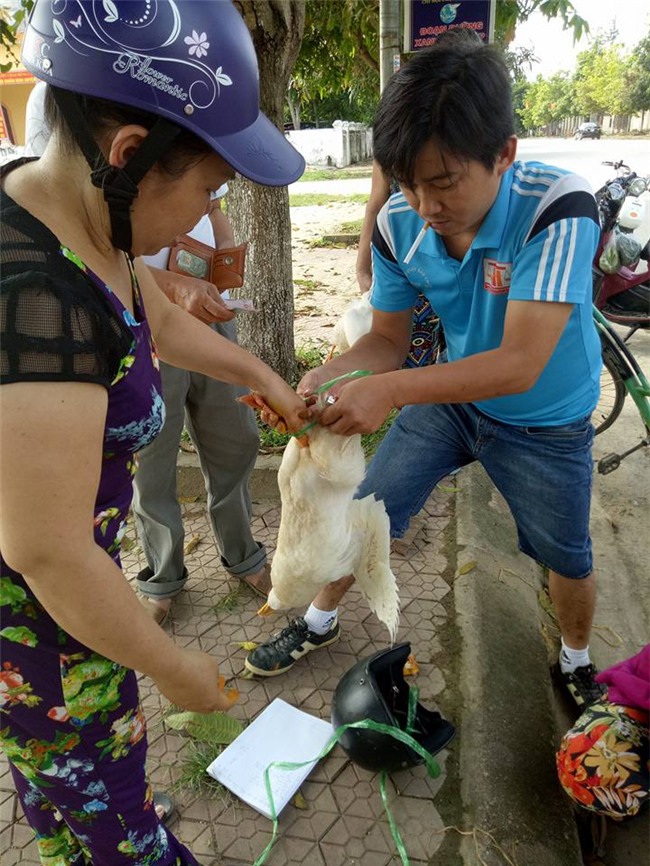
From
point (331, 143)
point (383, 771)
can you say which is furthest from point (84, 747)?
point (331, 143)

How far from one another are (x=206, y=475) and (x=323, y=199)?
546 inches

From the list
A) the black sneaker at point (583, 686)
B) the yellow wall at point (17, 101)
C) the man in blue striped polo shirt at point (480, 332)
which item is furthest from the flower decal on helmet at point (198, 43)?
the yellow wall at point (17, 101)

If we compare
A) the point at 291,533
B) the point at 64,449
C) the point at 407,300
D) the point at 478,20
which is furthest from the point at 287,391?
the point at 478,20

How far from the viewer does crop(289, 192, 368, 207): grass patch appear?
14633 millimetres

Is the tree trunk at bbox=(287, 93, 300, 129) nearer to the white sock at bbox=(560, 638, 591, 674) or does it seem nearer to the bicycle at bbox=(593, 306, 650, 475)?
the bicycle at bbox=(593, 306, 650, 475)

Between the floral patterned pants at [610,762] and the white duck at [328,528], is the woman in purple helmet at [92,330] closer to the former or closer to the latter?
the white duck at [328,528]

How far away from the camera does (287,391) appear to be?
5.74 ft

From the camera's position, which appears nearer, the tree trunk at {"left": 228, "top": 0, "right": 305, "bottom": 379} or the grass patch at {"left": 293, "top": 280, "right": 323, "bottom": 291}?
the tree trunk at {"left": 228, "top": 0, "right": 305, "bottom": 379}

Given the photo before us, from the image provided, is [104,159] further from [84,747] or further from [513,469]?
[513,469]

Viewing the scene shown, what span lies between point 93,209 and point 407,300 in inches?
52.2

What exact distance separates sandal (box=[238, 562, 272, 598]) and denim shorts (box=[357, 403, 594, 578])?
828mm

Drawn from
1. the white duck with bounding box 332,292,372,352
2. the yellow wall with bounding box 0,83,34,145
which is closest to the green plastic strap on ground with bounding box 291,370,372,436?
the white duck with bounding box 332,292,372,352

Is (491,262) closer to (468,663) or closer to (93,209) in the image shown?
(93,209)

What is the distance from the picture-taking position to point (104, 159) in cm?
96
